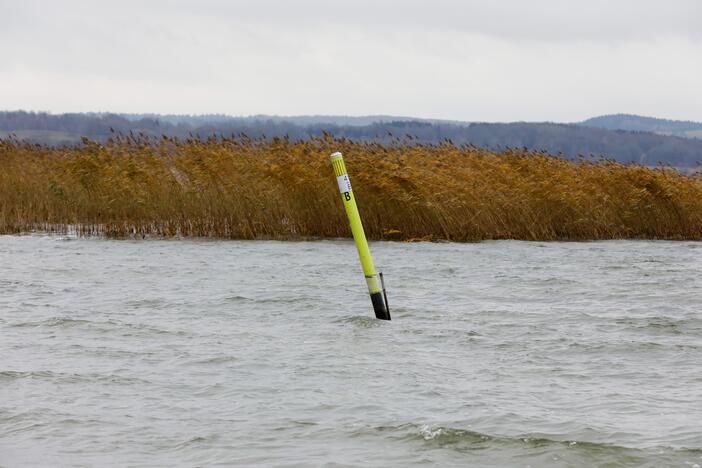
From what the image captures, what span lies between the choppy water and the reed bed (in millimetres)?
4876

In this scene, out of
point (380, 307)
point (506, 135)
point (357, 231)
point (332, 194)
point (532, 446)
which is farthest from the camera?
point (506, 135)

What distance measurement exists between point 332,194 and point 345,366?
559 inches

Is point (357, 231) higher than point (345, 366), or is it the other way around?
point (357, 231)

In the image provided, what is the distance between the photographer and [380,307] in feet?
43.6

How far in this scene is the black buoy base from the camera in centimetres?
1319

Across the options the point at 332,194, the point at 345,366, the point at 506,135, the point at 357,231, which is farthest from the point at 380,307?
the point at 506,135

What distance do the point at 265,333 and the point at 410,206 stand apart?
40.0ft

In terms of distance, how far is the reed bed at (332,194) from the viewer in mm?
24484

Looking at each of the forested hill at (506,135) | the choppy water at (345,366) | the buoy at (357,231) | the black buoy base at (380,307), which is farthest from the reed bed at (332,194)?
the forested hill at (506,135)

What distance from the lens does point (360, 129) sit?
145750 millimetres

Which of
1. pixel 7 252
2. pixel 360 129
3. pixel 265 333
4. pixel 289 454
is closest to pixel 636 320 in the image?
pixel 265 333

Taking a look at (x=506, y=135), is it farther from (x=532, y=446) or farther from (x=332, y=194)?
(x=532, y=446)

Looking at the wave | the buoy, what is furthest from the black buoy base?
the wave

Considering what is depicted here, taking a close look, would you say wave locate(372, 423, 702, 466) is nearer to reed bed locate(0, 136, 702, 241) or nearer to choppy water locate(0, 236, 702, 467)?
choppy water locate(0, 236, 702, 467)
